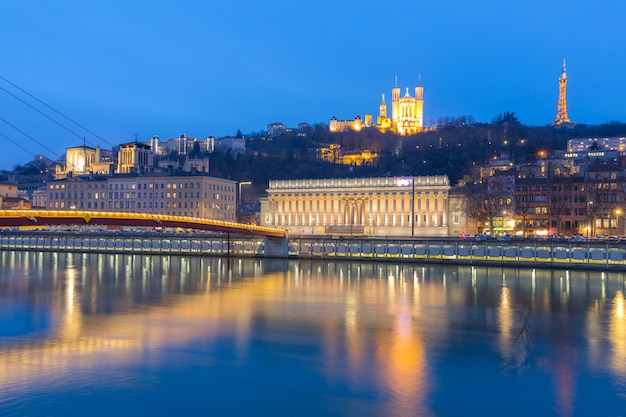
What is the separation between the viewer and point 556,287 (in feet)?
125

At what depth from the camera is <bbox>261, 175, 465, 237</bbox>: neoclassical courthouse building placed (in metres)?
104

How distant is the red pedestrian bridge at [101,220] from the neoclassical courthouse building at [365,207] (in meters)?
48.7

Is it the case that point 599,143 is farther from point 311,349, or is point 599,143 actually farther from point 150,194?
point 311,349

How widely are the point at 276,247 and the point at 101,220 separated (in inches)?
917

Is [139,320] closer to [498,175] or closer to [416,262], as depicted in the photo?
[416,262]

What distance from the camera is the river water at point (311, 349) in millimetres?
15000

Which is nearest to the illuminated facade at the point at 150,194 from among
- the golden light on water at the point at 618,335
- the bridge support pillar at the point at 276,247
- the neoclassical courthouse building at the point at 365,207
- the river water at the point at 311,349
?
the neoclassical courthouse building at the point at 365,207

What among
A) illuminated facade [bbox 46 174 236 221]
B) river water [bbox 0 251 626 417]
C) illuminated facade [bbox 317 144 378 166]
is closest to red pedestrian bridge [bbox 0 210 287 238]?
river water [bbox 0 251 626 417]

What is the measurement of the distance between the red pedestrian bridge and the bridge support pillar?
55.1 inches

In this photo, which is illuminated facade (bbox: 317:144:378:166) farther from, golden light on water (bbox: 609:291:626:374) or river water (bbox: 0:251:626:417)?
golden light on water (bbox: 609:291:626:374)

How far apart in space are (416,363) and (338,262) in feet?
130

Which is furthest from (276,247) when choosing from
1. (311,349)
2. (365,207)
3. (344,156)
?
(344,156)

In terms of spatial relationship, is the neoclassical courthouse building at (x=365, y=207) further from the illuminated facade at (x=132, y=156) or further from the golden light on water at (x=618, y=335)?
the golden light on water at (x=618, y=335)

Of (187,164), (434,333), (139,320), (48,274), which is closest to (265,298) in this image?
(139,320)
